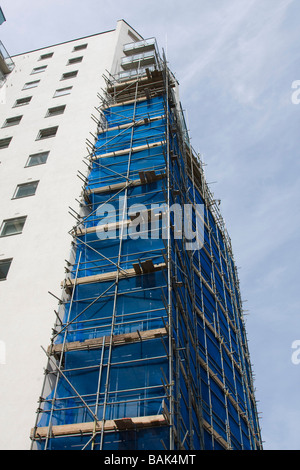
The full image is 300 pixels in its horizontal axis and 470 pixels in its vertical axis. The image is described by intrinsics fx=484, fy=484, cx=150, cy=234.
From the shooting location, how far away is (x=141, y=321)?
45.2 feet

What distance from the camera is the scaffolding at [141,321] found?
11938 mm

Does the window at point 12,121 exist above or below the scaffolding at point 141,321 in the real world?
above

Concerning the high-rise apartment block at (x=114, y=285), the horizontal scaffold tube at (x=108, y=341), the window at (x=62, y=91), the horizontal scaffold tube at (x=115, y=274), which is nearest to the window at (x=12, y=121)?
the high-rise apartment block at (x=114, y=285)

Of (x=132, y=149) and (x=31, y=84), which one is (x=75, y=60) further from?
(x=132, y=149)

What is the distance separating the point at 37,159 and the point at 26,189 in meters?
2.61

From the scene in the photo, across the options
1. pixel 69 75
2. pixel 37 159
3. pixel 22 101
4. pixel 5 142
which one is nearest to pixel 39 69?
pixel 69 75

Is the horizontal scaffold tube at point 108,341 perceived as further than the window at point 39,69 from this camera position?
Result: No

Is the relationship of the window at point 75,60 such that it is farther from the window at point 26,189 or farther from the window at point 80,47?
the window at point 26,189

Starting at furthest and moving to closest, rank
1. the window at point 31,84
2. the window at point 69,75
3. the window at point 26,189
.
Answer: the window at point 31,84, the window at point 69,75, the window at point 26,189

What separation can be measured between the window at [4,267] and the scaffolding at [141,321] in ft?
8.65

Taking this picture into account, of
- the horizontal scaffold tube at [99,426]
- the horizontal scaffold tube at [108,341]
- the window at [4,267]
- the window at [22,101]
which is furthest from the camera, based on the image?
the window at [22,101]

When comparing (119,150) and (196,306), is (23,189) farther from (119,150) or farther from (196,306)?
(196,306)

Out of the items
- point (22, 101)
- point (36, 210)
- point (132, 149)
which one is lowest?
point (36, 210)
